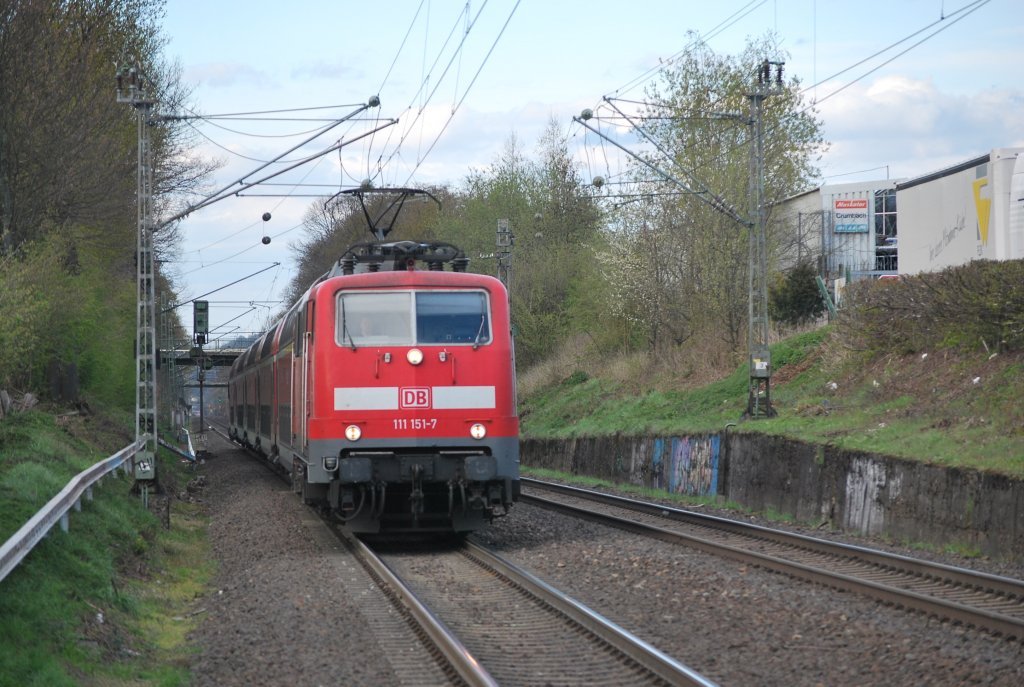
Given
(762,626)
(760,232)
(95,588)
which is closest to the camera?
(762,626)

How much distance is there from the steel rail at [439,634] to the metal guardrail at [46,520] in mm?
3075

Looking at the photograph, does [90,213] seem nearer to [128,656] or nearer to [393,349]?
[393,349]

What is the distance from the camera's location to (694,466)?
24.7 m

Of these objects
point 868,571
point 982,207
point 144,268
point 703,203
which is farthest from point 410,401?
point 703,203

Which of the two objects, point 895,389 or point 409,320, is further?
point 895,389

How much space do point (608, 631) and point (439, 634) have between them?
122cm

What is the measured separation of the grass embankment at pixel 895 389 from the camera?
54.4ft

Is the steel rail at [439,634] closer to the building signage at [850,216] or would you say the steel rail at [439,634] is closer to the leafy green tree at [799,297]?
the leafy green tree at [799,297]

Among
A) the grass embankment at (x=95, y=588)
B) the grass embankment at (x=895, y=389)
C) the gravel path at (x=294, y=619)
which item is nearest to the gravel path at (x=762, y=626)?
the gravel path at (x=294, y=619)

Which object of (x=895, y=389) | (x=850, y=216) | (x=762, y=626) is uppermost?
(x=850, y=216)

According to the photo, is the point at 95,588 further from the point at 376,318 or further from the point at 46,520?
the point at 376,318

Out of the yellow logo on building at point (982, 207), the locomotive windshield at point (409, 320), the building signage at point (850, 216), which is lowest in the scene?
the locomotive windshield at point (409, 320)

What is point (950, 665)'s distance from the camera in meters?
7.75

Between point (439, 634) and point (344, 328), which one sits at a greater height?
point (344, 328)
